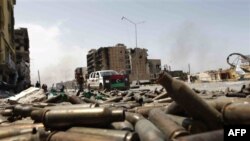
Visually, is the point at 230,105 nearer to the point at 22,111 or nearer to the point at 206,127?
the point at 206,127

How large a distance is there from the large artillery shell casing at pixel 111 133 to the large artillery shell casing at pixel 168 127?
1.11 feet

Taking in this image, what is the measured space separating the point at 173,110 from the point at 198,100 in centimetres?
85

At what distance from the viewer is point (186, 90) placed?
4.05 meters

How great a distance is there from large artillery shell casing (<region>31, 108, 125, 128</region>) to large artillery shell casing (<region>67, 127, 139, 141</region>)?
168mm

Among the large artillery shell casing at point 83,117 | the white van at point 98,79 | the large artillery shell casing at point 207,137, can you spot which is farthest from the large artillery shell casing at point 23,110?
the white van at point 98,79

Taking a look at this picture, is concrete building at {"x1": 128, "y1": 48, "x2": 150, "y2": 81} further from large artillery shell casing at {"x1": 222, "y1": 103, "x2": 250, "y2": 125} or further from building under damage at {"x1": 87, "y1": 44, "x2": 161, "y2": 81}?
large artillery shell casing at {"x1": 222, "y1": 103, "x2": 250, "y2": 125}

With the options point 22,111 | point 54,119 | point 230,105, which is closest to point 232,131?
point 230,105

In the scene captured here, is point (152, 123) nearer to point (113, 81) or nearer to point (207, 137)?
point (207, 137)

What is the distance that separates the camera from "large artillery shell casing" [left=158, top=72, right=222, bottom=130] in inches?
156

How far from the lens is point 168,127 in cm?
370

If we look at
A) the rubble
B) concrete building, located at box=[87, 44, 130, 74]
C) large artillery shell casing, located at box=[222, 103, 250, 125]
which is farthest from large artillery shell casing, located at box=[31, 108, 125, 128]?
concrete building, located at box=[87, 44, 130, 74]

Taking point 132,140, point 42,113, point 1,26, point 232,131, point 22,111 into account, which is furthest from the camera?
point 1,26

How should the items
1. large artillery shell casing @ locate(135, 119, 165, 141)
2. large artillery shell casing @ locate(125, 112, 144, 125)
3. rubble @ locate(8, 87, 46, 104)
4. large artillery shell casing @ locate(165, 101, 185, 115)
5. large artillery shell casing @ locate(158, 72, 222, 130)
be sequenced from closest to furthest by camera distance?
large artillery shell casing @ locate(135, 119, 165, 141)
large artillery shell casing @ locate(158, 72, 222, 130)
large artillery shell casing @ locate(165, 101, 185, 115)
large artillery shell casing @ locate(125, 112, 144, 125)
rubble @ locate(8, 87, 46, 104)

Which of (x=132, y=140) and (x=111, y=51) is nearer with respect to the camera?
(x=132, y=140)
